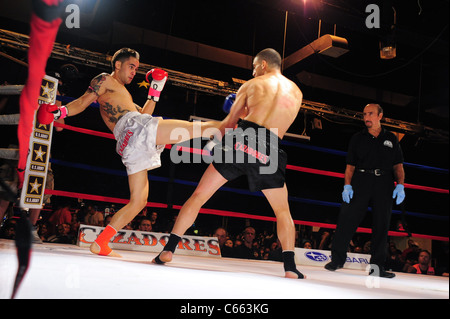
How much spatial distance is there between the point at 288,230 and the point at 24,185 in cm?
188

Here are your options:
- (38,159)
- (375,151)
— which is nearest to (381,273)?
(375,151)

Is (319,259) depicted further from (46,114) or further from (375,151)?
(46,114)

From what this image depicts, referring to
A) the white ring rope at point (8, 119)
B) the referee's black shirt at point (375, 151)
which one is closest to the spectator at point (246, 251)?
the referee's black shirt at point (375, 151)

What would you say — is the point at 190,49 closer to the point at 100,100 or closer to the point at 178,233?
the point at 100,100

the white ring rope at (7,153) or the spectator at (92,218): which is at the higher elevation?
the white ring rope at (7,153)

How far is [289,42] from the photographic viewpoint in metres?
6.05

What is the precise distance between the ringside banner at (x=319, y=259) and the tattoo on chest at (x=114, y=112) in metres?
2.07

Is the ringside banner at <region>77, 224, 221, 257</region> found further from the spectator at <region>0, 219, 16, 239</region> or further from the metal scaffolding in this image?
the metal scaffolding

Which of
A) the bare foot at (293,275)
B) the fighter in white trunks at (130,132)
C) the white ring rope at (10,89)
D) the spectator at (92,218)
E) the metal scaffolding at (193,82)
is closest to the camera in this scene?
the bare foot at (293,275)

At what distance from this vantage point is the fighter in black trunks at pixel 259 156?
6.24 ft

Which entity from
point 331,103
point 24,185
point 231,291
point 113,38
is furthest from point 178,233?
point 331,103

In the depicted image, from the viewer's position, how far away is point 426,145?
6648 mm

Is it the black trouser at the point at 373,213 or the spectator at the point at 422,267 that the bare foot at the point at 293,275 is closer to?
the black trouser at the point at 373,213

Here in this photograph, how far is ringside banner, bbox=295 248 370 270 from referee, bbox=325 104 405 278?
71 cm
